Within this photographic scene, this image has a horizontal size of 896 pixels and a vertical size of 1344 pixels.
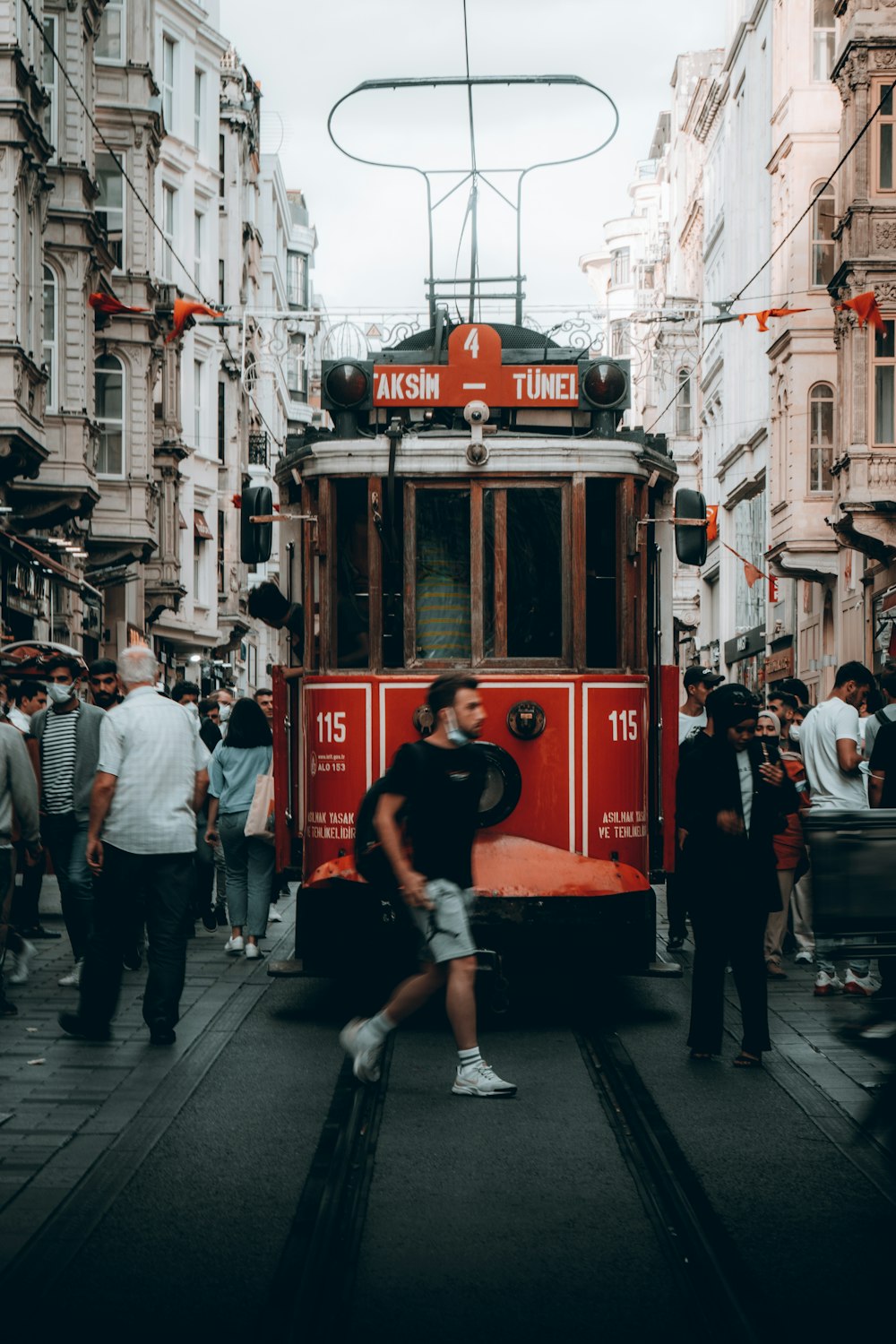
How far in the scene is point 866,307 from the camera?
97.2 feet

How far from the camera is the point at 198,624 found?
49.5 metres

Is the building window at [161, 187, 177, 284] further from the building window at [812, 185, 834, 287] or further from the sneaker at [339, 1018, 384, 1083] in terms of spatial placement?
the sneaker at [339, 1018, 384, 1083]

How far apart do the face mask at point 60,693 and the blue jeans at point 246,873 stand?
1.48m

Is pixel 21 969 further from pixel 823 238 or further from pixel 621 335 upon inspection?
pixel 823 238

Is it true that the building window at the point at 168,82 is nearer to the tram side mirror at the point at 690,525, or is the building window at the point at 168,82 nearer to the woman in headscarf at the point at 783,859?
the woman in headscarf at the point at 783,859

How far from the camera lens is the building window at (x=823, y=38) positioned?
3816 centimetres

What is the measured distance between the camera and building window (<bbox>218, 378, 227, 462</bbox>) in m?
53.9

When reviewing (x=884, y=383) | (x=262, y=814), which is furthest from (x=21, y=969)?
(x=884, y=383)

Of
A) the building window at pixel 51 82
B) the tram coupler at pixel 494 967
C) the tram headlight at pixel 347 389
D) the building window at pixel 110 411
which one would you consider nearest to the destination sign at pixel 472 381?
the tram headlight at pixel 347 389

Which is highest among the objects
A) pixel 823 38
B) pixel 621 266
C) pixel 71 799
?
pixel 621 266

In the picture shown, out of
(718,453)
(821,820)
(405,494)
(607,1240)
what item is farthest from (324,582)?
(718,453)

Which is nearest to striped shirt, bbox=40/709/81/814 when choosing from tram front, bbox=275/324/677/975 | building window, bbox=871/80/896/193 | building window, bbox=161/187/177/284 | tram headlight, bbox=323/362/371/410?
tram front, bbox=275/324/677/975

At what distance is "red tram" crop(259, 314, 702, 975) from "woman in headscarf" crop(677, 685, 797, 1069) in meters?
0.84

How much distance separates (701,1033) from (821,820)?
10.2 feet
